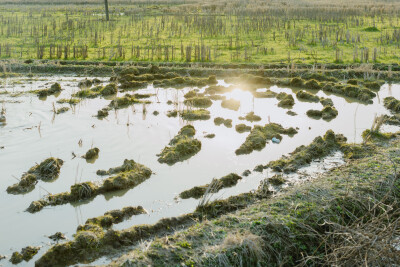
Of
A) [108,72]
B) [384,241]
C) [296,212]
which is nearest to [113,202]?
[296,212]

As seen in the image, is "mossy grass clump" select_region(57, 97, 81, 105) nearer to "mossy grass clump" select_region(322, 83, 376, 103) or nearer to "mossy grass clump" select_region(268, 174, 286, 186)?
"mossy grass clump" select_region(268, 174, 286, 186)

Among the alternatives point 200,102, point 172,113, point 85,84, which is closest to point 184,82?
point 200,102

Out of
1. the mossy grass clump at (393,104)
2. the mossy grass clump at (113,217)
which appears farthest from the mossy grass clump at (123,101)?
the mossy grass clump at (393,104)

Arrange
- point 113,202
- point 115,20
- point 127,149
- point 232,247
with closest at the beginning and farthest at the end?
point 232,247
point 113,202
point 127,149
point 115,20

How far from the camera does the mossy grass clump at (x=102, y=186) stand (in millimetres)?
6741

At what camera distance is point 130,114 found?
37.4 feet

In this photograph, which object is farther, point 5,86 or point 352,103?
point 5,86

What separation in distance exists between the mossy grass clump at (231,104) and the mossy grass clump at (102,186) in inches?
189

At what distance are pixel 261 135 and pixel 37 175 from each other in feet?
15.3

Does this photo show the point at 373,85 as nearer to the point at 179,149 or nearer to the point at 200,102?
the point at 200,102

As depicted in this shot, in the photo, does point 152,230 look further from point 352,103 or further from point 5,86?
point 5,86

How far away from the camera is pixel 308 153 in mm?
8414

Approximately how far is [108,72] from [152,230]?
37.0 feet

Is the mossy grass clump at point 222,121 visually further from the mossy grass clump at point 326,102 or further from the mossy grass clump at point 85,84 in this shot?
the mossy grass clump at point 85,84
